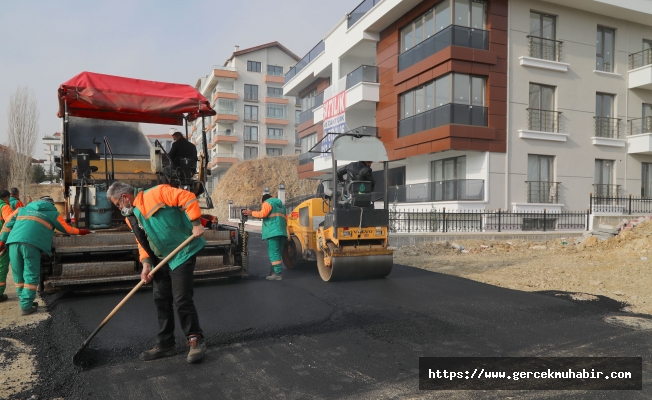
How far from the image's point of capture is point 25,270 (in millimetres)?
5941

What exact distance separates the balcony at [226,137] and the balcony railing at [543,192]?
40342 mm

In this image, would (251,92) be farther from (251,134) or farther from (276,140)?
(276,140)

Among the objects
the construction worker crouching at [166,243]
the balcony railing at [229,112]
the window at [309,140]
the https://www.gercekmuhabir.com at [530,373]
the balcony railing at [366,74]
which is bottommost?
the https://www.gercekmuhabir.com at [530,373]

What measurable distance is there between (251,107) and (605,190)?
41.8m

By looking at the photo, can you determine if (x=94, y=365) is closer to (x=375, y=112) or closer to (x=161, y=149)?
(x=161, y=149)

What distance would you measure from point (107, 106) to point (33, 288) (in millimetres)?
2915

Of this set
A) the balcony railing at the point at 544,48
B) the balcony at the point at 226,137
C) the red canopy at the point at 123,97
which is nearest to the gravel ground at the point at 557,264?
the red canopy at the point at 123,97

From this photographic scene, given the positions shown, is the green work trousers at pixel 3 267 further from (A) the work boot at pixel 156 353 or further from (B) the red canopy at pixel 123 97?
(A) the work boot at pixel 156 353

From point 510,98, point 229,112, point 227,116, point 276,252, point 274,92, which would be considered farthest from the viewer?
point 274,92

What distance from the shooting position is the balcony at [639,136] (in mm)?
19484

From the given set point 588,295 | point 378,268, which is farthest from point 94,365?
point 588,295

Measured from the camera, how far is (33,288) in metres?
5.89

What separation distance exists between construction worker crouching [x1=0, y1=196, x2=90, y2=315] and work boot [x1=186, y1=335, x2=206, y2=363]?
3039 millimetres

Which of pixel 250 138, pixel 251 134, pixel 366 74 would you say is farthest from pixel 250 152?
pixel 366 74
